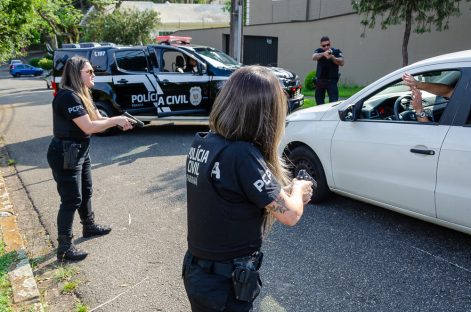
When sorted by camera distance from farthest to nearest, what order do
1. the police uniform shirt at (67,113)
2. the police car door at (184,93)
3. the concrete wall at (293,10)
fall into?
the concrete wall at (293,10), the police car door at (184,93), the police uniform shirt at (67,113)

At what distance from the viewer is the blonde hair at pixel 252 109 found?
168 cm

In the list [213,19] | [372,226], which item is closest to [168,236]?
[372,226]

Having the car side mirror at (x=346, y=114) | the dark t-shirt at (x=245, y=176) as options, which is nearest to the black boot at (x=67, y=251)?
the dark t-shirt at (x=245, y=176)

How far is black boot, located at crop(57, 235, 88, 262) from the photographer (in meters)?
3.81

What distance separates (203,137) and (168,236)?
106 inches

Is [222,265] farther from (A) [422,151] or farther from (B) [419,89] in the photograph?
(B) [419,89]

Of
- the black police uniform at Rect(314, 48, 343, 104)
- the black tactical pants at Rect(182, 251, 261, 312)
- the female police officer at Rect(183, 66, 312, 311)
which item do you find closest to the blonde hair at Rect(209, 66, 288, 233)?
the female police officer at Rect(183, 66, 312, 311)

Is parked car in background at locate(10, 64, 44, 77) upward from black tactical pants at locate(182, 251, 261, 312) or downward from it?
downward

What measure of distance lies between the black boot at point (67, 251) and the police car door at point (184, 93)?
5.23m

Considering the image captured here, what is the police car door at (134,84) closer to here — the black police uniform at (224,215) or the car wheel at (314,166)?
the car wheel at (314,166)

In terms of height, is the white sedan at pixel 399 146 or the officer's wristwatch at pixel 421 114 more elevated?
the officer's wristwatch at pixel 421 114

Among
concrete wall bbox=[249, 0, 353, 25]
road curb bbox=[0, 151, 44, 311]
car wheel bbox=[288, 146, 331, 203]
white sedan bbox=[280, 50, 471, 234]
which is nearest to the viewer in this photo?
road curb bbox=[0, 151, 44, 311]

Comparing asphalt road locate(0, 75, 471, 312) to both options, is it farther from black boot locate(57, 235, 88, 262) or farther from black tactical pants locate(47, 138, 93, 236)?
black tactical pants locate(47, 138, 93, 236)

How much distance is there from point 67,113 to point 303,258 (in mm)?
2472
